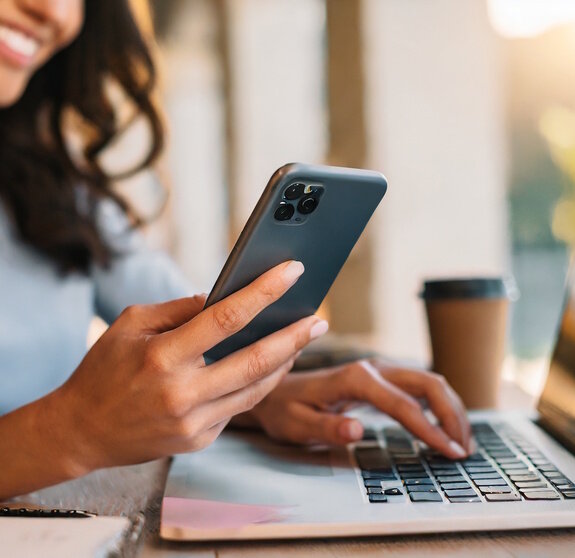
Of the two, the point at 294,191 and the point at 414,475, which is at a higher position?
the point at 294,191

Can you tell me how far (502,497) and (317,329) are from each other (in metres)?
0.17

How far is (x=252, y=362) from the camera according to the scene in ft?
1.60

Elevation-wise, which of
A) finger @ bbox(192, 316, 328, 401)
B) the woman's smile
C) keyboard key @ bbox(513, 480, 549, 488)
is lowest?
keyboard key @ bbox(513, 480, 549, 488)

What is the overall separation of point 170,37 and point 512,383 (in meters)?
4.85

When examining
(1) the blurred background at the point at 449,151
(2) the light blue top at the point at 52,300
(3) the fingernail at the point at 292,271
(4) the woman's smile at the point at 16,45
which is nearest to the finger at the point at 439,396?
(3) the fingernail at the point at 292,271

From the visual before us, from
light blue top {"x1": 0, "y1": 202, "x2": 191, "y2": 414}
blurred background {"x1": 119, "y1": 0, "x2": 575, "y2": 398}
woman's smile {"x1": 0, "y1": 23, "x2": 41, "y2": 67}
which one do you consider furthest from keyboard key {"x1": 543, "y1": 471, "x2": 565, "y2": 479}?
blurred background {"x1": 119, "y1": 0, "x2": 575, "y2": 398}

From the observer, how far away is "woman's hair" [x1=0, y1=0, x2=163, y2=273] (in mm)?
1100

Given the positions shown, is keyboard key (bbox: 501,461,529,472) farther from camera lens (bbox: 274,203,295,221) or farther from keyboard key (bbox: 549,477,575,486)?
camera lens (bbox: 274,203,295,221)

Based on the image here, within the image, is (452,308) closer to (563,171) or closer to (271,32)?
(563,171)

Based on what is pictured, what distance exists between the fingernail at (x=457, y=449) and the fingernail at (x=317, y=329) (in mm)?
153

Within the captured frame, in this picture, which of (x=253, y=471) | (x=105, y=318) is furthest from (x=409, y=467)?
(x=105, y=318)

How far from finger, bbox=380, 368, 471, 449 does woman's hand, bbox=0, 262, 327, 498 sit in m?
0.16

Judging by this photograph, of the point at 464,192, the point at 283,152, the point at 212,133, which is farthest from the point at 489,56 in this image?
the point at 212,133

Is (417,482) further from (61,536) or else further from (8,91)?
(8,91)
